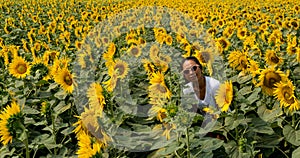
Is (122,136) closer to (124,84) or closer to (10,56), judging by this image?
(124,84)

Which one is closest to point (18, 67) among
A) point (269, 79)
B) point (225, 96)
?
point (225, 96)

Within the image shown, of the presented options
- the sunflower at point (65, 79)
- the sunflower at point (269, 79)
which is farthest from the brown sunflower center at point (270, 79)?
the sunflower at point (65, 79)

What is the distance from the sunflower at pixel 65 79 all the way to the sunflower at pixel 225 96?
1356 millimetres

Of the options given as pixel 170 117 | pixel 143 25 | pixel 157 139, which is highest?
pixel 143 25

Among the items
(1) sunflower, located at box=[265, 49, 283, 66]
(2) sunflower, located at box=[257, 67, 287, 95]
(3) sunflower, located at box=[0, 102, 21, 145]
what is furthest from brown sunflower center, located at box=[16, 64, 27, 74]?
(1) sunflower, located at box=[265, 49, 283, 66]

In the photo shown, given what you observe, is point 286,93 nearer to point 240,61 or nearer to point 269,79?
point 269,79

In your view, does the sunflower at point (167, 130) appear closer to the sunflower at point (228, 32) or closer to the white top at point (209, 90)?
the white top at point (209, 90)

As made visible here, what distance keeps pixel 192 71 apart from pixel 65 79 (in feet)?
3.90

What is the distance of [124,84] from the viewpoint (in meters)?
4.18

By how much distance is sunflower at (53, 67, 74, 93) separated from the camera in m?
3.83

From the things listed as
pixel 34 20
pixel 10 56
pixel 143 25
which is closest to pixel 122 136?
pixel 10 56

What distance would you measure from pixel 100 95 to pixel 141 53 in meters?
2.46

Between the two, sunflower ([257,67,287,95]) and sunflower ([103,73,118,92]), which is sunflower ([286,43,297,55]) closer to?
sunflower ([257,67,287,95])

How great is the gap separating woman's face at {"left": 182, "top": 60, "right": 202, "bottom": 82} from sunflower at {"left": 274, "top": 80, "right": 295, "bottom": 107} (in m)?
1.21
